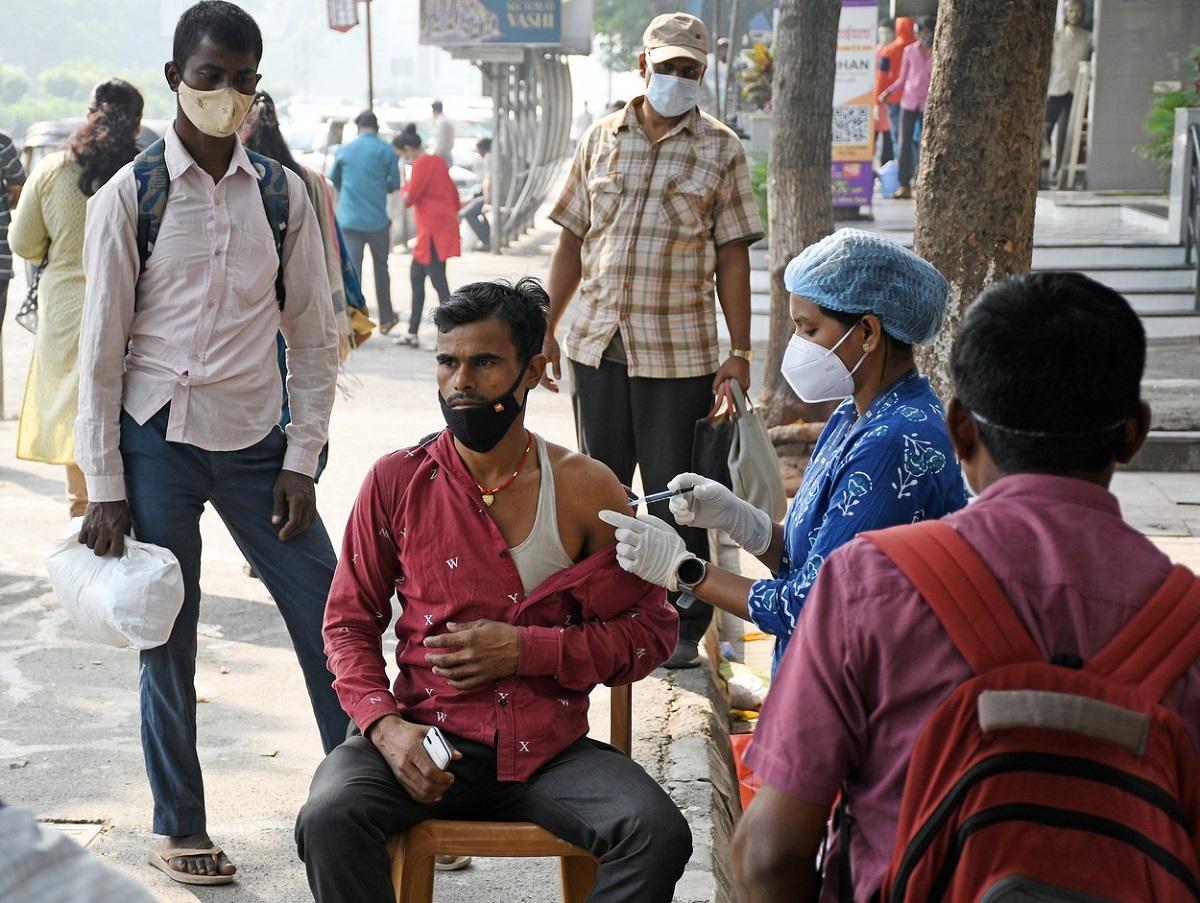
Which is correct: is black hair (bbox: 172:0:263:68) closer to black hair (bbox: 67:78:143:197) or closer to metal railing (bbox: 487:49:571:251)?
black hair (bbox: 67:78:143:197)

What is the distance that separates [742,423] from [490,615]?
1.55 metres

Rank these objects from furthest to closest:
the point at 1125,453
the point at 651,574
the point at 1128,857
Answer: the point at 651,574, the point at 1125,453, the point at 1128,857

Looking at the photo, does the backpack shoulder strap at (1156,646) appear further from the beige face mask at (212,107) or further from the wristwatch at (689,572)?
the beige face mask at (212,107)

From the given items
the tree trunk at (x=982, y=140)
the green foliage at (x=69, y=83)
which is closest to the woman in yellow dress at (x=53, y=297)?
the tree trunk at (x=982, y=140)

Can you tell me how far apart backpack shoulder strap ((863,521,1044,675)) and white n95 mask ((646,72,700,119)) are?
10.9 feet

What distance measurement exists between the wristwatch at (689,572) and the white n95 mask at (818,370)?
43 centimetres

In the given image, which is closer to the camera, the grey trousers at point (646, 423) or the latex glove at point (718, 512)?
the latex glove at point (718, 512)

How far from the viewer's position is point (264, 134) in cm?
547

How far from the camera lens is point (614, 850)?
2.80 m

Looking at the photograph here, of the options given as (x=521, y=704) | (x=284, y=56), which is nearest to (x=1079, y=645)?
(x=521, y=704)

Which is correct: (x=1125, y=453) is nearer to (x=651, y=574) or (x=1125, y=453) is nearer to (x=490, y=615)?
(x=651, y=574)

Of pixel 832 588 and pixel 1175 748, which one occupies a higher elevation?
pixel 832 588

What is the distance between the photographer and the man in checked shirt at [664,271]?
490 cm

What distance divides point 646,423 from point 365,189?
8.82 m
